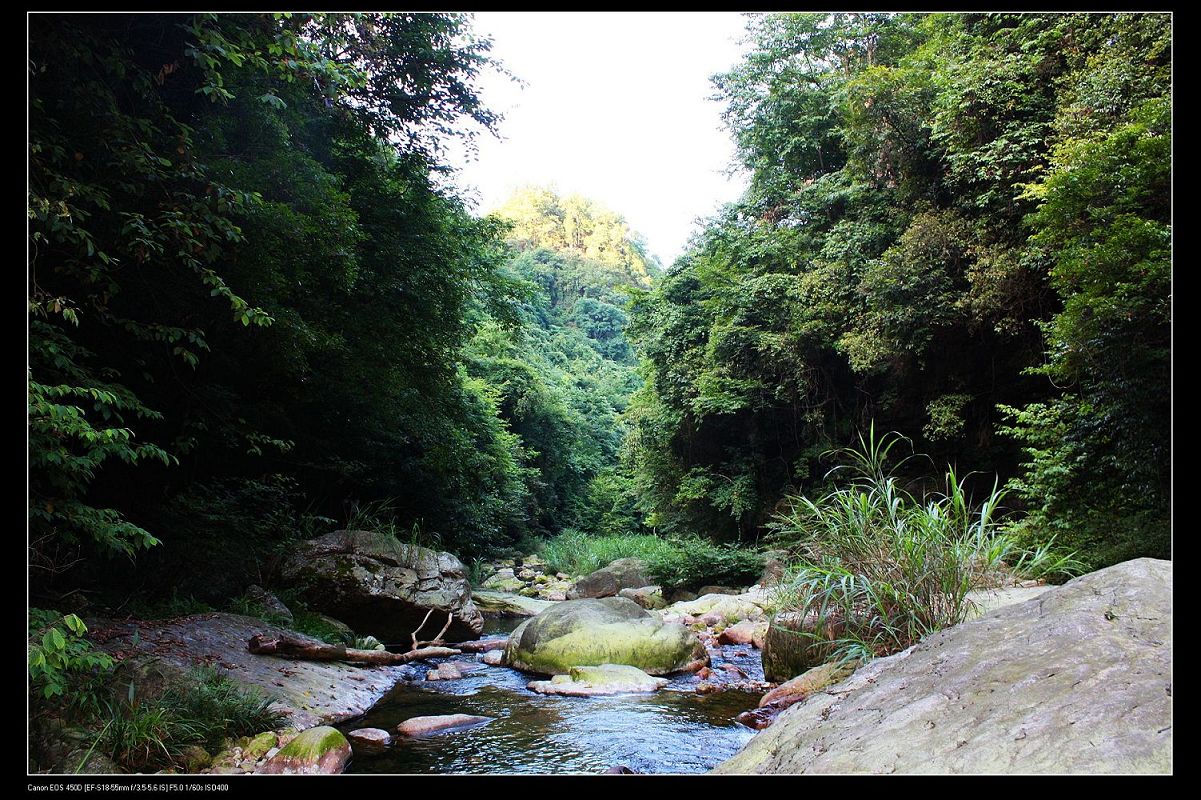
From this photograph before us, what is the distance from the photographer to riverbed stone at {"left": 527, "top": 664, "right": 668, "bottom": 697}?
15.2 ft

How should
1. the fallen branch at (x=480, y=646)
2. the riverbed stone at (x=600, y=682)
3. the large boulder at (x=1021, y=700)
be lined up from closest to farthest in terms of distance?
the large boulder at (x=1021, y=700)
the riverbed stone at (x=600, y=682)
the fallen branch at (x=480, y=646)

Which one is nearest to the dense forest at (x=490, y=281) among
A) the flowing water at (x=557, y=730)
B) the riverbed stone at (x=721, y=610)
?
the flowing water at (x=557, y=730)

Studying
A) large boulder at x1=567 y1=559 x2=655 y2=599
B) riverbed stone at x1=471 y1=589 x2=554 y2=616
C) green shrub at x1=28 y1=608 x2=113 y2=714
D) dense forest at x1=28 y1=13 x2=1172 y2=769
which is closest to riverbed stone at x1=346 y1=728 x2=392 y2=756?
dense forest at x1=28 y1=13 x2=1172 y2=769

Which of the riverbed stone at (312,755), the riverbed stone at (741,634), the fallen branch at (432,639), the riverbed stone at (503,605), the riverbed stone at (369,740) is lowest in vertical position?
the riverbed stone at (503,605)

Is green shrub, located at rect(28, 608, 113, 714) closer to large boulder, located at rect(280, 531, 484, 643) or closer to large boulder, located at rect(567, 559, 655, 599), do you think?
large boulder, located at rect(280, 531, 484, 643)

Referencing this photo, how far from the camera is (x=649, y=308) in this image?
16.3 meters

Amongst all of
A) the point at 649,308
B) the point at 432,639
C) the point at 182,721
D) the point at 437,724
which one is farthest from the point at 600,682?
the point at 649,308

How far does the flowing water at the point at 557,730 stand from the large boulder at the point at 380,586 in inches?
75.7

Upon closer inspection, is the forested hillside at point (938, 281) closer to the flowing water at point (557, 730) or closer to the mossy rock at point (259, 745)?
the flowing water at point (557, 730)

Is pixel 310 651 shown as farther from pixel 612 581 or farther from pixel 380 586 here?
pixel 612 581

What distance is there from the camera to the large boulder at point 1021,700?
1494 millimetres

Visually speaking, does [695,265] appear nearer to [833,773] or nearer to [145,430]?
[145,430]

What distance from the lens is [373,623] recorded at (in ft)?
22.6

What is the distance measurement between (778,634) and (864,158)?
9194 millimetres
